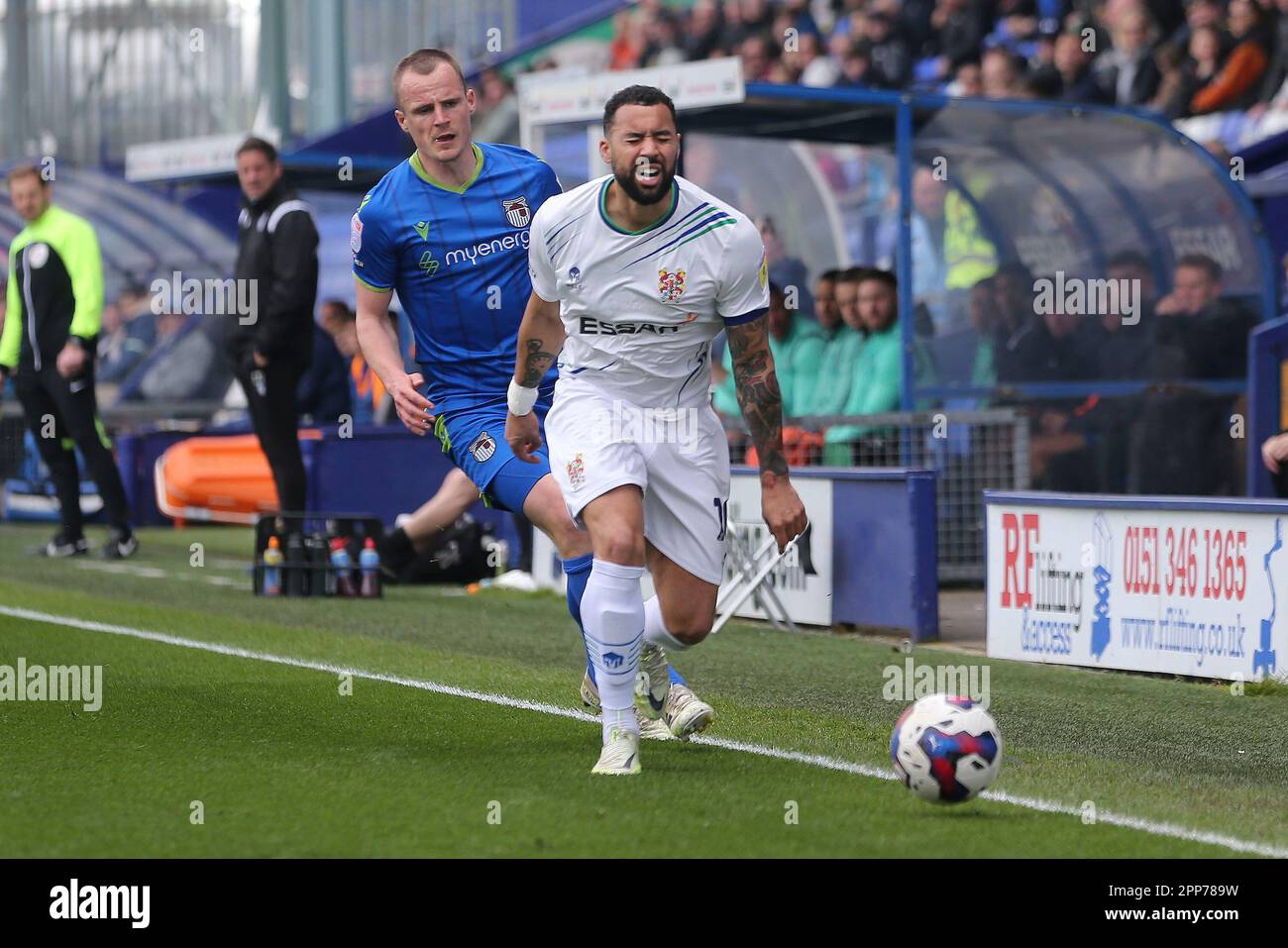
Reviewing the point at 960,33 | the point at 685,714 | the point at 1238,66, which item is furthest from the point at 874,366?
the point at 960,33

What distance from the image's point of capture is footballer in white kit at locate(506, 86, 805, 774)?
6.03 meters

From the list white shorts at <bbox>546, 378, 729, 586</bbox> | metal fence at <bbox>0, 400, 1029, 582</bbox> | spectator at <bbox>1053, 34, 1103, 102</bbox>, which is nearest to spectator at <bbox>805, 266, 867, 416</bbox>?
metal fence at <bbox>0, 400, 1029, 582</bbox>

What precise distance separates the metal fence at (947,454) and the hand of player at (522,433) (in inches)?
237

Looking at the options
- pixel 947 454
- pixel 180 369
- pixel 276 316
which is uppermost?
pixel 276 316

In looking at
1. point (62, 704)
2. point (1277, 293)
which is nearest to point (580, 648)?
point (62, 704)

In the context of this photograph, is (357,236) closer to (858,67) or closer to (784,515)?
(784,515)

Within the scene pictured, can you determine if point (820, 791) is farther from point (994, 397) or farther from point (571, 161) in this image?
point (571, 161)

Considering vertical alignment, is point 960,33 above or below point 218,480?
above

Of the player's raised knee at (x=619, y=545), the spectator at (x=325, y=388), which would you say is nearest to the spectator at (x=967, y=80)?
the spectator at (x=325, y=388)

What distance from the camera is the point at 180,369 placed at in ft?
69.7

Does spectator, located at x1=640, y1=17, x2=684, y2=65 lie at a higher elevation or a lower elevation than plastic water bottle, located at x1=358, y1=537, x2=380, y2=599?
higher

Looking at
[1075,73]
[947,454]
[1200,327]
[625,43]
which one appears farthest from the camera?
[625,43]

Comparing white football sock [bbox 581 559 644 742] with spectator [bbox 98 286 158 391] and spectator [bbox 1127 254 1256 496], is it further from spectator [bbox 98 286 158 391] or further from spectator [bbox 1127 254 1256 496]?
spectator [bbox 98 286 158 391]

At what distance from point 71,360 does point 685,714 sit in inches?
328
